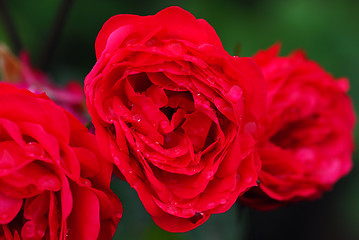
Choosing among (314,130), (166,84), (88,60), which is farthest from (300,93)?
(88,60)

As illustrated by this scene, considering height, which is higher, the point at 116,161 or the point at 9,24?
the point at 116,161

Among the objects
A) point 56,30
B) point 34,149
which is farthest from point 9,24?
point 34,149

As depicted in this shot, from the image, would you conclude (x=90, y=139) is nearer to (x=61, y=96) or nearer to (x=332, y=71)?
(x=61, y=96)

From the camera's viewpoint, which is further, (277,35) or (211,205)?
(277,35)

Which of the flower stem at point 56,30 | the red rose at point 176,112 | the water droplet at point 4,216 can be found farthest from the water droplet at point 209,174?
the flower stem at point 56,30

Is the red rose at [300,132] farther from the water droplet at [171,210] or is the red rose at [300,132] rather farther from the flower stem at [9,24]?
the flower stem at [9,24]

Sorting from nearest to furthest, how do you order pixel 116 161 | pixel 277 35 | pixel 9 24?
pixel 116 161 → pixel 9 24 → pixel 277 35

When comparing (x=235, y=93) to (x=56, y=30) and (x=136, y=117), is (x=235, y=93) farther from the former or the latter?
(x=56, y=30)
